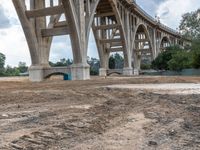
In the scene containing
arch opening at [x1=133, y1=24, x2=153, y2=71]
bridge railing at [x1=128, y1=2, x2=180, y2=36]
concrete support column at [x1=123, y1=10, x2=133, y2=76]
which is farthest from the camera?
arch opening at [x1=133, y1=24, x2=153, y2=71]

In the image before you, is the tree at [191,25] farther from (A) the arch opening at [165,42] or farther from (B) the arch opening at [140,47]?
(A) the arch opening at [165,42]

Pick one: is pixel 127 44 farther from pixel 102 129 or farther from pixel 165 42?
pixel 102 129

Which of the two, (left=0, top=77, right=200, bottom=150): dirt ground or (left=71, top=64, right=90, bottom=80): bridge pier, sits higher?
(left=71, top=64, right=90, bottom=80): bridge pier

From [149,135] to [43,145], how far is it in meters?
2.06

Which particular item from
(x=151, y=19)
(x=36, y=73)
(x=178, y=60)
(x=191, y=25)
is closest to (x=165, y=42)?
(x=151, y=19)

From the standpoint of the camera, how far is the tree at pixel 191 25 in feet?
161

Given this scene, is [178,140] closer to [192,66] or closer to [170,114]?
[170,114]

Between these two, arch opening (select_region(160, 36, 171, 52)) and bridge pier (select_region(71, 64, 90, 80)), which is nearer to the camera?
bridge pier (select_region(71, 64, 90, 80))

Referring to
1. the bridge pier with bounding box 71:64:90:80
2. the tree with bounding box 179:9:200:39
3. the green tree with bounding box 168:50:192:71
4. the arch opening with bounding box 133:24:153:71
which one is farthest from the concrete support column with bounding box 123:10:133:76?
the bridge pier with bounding box 71:64:90:80

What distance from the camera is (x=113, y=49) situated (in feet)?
225

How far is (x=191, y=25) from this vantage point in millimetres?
49812

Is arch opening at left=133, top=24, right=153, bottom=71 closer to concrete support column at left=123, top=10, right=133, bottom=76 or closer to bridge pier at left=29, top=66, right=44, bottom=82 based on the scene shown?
concrete support column at left=123, top=10, right=133, bottom=76

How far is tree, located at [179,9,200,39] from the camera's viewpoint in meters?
49.0

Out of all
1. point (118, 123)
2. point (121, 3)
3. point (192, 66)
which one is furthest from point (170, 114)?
point (121, 3)
